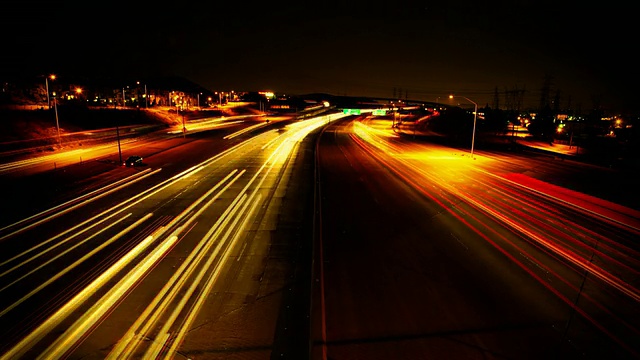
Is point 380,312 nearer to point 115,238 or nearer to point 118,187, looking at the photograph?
point 115,238

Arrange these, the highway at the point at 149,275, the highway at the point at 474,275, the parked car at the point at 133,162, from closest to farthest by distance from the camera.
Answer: the highway at the point at 474,275 < the highway at the point at 149,275 < the parked car at the point at 133,162

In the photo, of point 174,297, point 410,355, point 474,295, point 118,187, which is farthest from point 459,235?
point 118,187

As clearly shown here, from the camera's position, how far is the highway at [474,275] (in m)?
9.43

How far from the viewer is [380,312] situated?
35.3 feet

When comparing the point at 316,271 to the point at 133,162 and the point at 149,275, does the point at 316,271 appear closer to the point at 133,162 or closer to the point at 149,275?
the point at 149,275

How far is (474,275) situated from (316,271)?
20.2 ft

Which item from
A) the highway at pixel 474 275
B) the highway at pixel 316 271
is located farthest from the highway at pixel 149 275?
the highway at pixel 474 275

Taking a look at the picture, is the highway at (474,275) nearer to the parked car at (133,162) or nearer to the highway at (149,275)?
the highway at (149,275)

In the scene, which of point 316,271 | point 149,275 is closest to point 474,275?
point 316,271

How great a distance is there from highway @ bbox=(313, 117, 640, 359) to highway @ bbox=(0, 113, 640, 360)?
2.6 inches

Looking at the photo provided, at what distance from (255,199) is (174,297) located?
41.6 feet

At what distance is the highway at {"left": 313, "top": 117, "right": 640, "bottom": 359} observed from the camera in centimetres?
943

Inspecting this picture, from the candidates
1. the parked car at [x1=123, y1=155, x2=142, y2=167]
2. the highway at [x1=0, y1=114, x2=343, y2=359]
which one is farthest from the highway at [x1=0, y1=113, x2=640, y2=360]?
the parked car at [x1=123, y1=155, x2=142, y2=167]

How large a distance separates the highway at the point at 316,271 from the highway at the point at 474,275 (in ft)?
0.22
